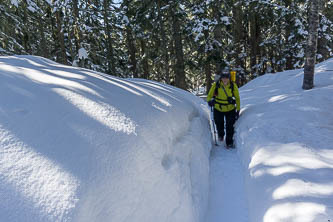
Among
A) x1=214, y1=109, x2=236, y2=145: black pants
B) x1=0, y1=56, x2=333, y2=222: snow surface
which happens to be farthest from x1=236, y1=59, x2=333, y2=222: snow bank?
x1=214, y1=109, x2=236, y2=145: black pants

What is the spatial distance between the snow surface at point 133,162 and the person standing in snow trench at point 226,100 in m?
0.88

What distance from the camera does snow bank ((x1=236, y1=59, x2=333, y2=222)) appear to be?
2.46m

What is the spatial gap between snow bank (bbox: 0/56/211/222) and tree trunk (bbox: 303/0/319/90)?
15.8ft

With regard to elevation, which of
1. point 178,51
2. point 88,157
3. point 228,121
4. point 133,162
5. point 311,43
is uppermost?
point 178,51

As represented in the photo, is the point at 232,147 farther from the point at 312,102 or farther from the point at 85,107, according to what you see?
the point at 85,107

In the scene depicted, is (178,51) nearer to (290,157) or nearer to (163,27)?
(163,27)

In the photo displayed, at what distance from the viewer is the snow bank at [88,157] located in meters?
1.97

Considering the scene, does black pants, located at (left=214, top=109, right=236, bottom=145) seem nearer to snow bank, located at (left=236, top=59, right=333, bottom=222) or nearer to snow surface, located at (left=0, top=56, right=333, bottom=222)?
snow bank, located at (left=236, top=59, right=333, bottom=222)

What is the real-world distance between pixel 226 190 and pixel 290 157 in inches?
49.5

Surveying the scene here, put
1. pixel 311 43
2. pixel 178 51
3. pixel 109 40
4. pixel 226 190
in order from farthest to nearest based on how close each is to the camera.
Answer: pixel 109 40, pixel 178 51, pixel 311 43, pixel 226 190

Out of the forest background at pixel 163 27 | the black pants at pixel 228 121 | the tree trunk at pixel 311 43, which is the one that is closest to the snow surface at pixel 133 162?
the black pants at pixel 228 121

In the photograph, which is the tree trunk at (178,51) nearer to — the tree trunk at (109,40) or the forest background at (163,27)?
the forest background at (163,27)

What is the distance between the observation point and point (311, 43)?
6188 mm

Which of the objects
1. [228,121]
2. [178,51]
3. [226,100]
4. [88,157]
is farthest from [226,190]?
[178,51]
